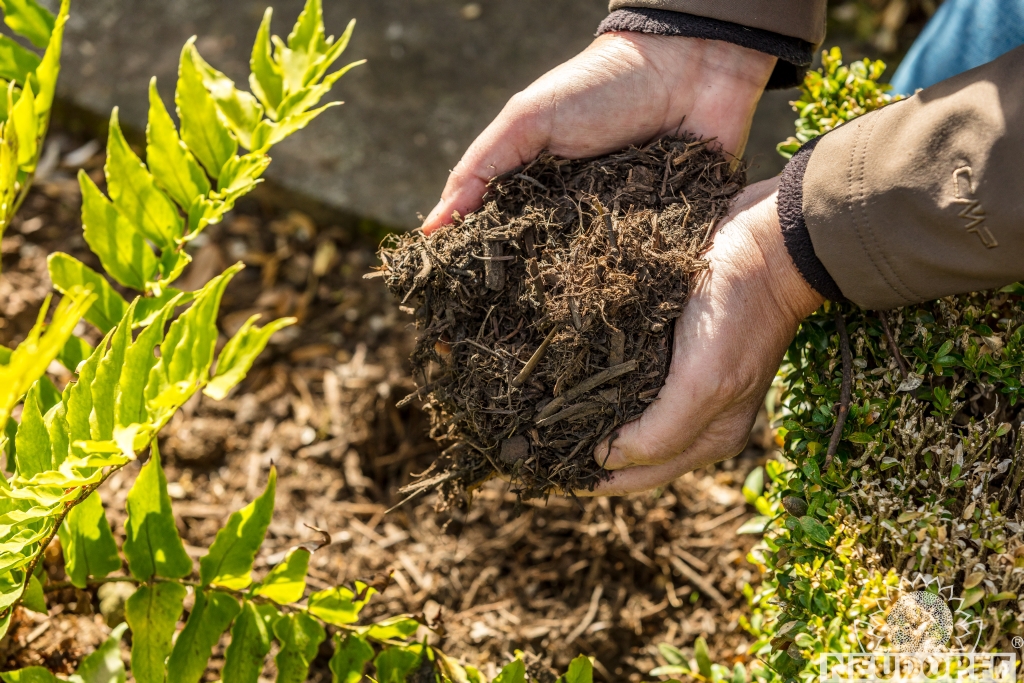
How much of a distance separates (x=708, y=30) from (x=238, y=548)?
174 centimetres

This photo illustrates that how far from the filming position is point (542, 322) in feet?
5.72

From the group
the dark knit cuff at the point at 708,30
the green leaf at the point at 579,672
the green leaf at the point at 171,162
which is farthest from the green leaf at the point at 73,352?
the dark knit cuff at the point at 708,30

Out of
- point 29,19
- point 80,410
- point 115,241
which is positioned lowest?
point 80,410

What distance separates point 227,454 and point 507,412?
4.75ft

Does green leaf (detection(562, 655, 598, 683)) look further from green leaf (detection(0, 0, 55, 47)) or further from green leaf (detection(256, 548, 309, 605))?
green leaf (detection(0, 0, 55, 47))

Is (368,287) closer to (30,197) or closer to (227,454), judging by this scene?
(227,454)

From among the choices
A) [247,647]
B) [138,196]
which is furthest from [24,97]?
[247,647]

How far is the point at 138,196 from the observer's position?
5.87 feet

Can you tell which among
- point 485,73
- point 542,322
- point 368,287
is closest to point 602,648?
point 542,322

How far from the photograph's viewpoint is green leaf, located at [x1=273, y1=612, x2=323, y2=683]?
172cm

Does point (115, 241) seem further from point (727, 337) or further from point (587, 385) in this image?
point (727, 337)

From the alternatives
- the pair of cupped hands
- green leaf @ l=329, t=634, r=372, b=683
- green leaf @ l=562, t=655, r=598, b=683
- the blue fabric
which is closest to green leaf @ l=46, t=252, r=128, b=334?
the pair of cupped hands

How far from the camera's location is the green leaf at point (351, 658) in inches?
68.5

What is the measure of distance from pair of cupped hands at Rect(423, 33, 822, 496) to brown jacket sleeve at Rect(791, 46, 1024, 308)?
0.16m
